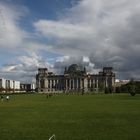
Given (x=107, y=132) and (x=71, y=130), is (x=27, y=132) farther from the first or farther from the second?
(x=107, y=132)

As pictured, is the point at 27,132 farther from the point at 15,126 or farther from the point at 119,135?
the point at 119,135

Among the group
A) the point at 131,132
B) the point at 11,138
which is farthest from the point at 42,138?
the point at 131,132

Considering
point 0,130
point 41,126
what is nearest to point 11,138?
point 0,130

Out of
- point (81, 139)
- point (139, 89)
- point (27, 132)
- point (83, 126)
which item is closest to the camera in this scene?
point (81, 139)

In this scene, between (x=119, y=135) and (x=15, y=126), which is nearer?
(x=119, y=135)

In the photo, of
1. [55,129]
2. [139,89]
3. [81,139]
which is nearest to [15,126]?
[55,129]

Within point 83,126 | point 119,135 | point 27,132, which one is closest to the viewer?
point 119,135

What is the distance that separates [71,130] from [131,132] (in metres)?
3.31

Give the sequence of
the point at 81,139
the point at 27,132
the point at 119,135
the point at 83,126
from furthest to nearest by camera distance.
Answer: the point at 83,126 → the point at 27,132 → the point at 119,135 → the point at 81,139

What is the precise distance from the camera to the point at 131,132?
19.8m

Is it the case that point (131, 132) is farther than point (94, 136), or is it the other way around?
point (131, 132)

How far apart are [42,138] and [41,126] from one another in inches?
196

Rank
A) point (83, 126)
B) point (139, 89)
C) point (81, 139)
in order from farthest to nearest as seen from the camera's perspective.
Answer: point (139, 89) < point (83, 126) < point (81, 139)

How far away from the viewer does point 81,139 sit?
1764 centimetres
